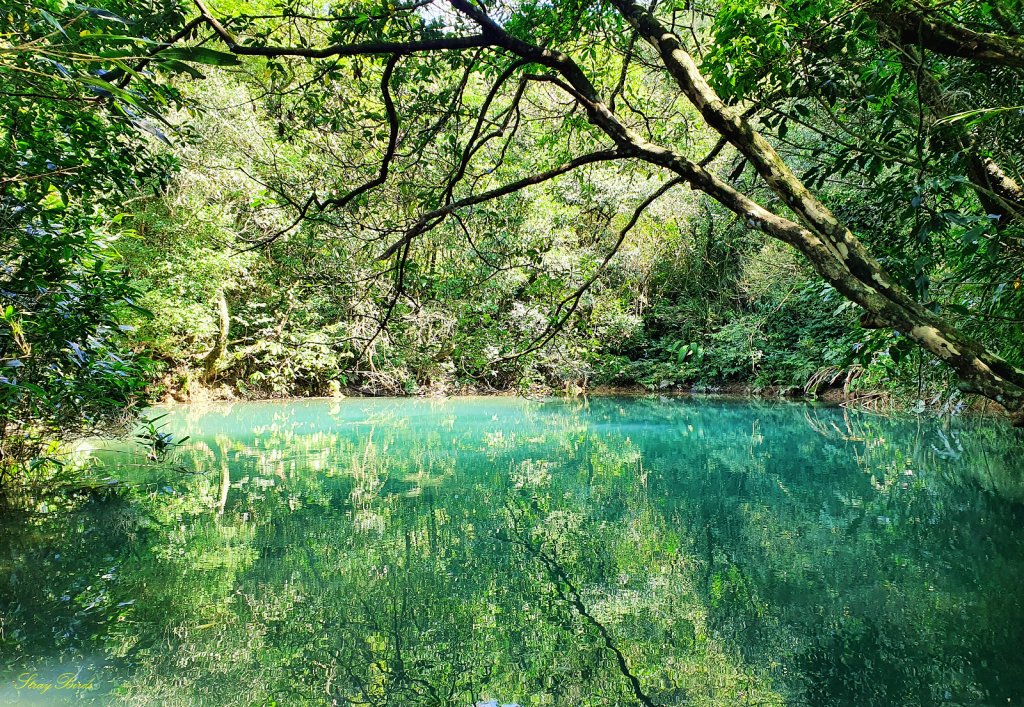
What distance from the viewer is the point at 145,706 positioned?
2836mm

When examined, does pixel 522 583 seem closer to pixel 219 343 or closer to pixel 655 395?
pixel 219 343

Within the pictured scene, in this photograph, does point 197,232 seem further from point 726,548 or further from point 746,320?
point 746,320

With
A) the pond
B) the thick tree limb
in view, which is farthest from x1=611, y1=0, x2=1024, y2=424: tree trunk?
the pond

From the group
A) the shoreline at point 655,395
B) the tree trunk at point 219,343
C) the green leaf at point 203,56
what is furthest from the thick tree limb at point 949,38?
the tree trunk at point 219,343

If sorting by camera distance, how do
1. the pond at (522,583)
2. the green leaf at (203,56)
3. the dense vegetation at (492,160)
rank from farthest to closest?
the pond at (522,583) → the dense vegetation at (492,160) → the green leaf at (203,56)

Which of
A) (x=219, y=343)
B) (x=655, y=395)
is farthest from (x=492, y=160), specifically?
(x=655, y=395)

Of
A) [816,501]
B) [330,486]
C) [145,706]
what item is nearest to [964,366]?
[145,706]

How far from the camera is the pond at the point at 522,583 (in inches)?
122

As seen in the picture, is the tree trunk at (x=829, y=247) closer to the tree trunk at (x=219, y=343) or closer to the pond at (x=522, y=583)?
the pond at (x=522, y=583)

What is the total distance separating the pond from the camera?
310 centimetres

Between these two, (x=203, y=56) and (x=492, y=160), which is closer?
(x=203, y=56)

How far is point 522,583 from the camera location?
4406mm


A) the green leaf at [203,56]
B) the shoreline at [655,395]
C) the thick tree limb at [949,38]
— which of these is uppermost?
the thick tree limb at [949,38]

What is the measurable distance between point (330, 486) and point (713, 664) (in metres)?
4.92
